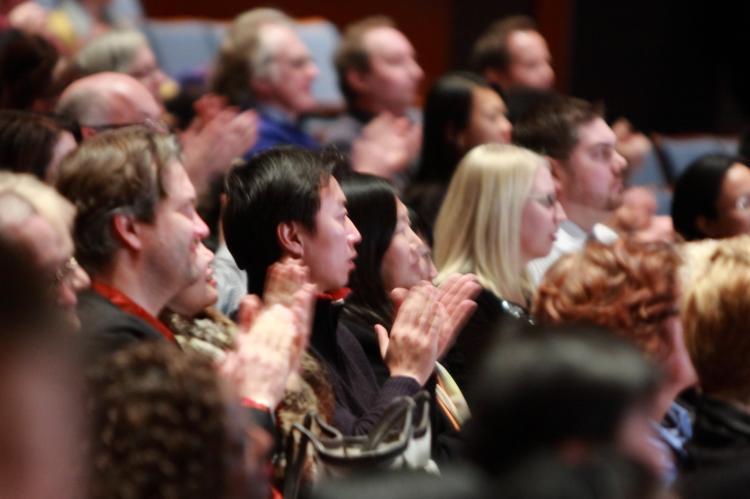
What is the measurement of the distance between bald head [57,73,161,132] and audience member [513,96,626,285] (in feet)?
3.76

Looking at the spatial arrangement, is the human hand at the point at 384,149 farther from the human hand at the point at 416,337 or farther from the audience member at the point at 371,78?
the human hand at the point at 416,337

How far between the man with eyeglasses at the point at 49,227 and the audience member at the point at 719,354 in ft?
3.29

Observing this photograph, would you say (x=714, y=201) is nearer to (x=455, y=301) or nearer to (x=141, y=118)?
(x=455, y=301)

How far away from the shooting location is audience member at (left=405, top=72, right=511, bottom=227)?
459 cm

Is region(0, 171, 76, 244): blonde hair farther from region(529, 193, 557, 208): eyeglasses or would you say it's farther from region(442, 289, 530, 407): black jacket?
region(529, 193, 557, 208): eyeglasses

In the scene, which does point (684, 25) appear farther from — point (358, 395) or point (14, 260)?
point (14, 260)

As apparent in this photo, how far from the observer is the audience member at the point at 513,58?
5566mm

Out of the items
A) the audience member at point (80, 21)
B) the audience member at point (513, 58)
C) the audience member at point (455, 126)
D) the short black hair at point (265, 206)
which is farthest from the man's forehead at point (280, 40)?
the short black hair at point (265, 206)

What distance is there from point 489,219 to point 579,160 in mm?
688

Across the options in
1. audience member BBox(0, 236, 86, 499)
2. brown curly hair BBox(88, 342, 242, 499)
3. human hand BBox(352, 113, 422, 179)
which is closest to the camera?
audience member BBox(0, 236, 86, 499)

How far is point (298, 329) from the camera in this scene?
97.6 inches

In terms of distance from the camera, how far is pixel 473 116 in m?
Answer: 4.62

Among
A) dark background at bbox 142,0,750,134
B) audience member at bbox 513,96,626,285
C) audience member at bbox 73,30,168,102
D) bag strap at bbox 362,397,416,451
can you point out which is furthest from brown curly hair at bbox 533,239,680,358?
dark background at bbox 142,0,750,134

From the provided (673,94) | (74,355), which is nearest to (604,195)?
(74,355)
